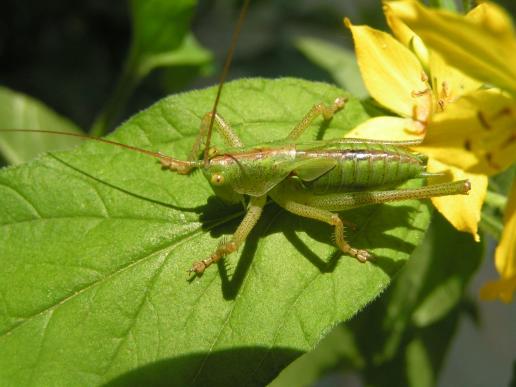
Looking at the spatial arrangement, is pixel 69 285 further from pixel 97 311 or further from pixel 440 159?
pixel 440 159

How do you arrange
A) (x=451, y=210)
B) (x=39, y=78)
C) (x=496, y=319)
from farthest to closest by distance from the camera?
1. (x=39, y=78)
2. (x=496, y=319)
3. (x=451, y=210)

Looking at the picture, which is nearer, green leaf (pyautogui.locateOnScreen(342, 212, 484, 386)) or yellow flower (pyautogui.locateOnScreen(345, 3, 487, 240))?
yellow flower (pyautogui.locateOnScreen(345, 3, 487, 240))

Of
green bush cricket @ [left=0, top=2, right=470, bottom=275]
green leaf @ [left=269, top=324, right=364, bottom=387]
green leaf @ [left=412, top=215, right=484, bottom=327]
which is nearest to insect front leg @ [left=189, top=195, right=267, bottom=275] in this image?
green bush cricket @ [left=0, top=2, right=470, bottom=275]

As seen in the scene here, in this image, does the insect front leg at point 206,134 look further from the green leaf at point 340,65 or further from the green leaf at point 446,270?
the green leaf at point 340,65

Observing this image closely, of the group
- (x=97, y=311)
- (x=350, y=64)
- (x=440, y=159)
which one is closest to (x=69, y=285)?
(x=97, y=311)

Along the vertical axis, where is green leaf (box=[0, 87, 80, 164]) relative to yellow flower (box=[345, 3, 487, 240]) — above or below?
below

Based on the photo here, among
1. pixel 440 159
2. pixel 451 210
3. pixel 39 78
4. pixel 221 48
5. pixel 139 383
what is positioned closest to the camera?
pixel 440 159

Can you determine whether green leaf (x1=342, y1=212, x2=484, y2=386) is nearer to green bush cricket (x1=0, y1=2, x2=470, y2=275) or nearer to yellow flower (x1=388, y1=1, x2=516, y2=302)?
green bush cricket (x1=0, y1=2, x2=470, y2=275)
